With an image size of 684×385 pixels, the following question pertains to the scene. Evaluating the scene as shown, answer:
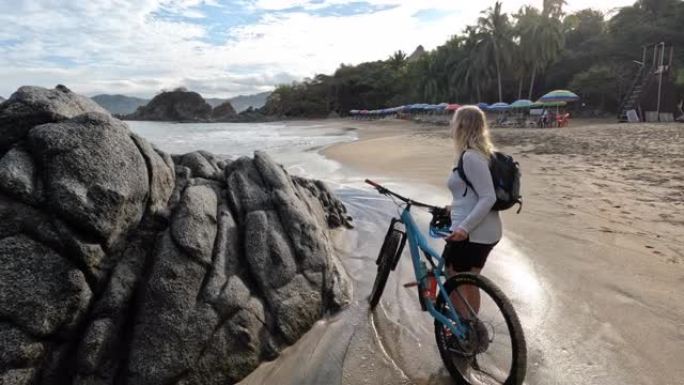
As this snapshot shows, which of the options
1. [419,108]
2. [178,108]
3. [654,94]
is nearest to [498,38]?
[419,108]

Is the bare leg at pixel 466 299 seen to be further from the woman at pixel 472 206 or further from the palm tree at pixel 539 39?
the palm tree at pixel 539 39

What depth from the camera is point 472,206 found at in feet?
11.9

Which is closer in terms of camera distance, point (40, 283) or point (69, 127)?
point (40, 283)

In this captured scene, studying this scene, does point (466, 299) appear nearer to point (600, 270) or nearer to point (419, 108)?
point (600, 270)

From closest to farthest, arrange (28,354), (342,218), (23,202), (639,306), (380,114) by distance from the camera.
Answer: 1. (28,354)
2. (23,202)
3. (639,306)
4. (342,218)
5. (380,114)

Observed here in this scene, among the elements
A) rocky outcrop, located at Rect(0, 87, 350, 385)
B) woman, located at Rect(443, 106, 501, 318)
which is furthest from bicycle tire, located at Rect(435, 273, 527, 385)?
rocky outcrop, located at Rect(0, 87, 350, 385)

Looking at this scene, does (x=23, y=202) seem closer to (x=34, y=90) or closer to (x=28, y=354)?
(x=28, y=354)

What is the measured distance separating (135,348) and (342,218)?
208 inches

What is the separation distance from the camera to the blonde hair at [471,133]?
359 cm

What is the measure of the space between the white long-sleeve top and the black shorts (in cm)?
7

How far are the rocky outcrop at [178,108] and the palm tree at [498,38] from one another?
68.9 m

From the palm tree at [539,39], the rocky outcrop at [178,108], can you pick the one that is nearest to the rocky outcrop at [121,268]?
the palm tree at [539,39]

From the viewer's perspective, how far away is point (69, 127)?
13.2ft

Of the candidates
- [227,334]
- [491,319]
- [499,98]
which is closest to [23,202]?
[227,334]
